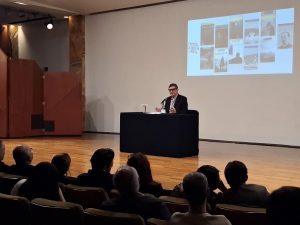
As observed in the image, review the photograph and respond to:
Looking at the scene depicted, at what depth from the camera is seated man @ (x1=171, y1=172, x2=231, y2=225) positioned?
1972 mm

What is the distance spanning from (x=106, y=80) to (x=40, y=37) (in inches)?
118

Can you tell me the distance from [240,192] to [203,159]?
4.32 m

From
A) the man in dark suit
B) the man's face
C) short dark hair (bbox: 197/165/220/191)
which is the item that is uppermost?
the man's face

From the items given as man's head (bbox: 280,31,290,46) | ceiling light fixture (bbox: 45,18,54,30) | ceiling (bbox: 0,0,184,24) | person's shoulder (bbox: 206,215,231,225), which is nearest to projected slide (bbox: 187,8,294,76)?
man's head (bbox: 280,31,290,46)

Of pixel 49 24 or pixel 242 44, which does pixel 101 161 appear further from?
pixel 49 24

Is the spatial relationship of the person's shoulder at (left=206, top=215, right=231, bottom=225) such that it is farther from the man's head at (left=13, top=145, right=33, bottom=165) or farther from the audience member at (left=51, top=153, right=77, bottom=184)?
the man's head at (left=13, top=145, right=33, bottom=165)

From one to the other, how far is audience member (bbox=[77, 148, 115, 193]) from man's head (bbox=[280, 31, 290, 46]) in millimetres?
6426

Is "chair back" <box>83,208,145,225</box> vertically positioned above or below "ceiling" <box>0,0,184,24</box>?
below

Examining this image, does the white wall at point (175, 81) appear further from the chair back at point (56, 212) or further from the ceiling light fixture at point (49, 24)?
the chair back at point (56, 212)

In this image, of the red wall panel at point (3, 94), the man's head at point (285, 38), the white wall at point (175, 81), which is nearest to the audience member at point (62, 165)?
the white wall at point (175, 81)

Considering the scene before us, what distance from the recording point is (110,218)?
76.5 inches

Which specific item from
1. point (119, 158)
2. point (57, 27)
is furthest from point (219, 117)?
point (57, 27)

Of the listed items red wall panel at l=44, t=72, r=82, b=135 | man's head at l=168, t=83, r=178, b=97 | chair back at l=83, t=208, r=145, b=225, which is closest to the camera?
chair back at l=83, t=208, r=145, b=225

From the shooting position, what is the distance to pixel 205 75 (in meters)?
9.91
